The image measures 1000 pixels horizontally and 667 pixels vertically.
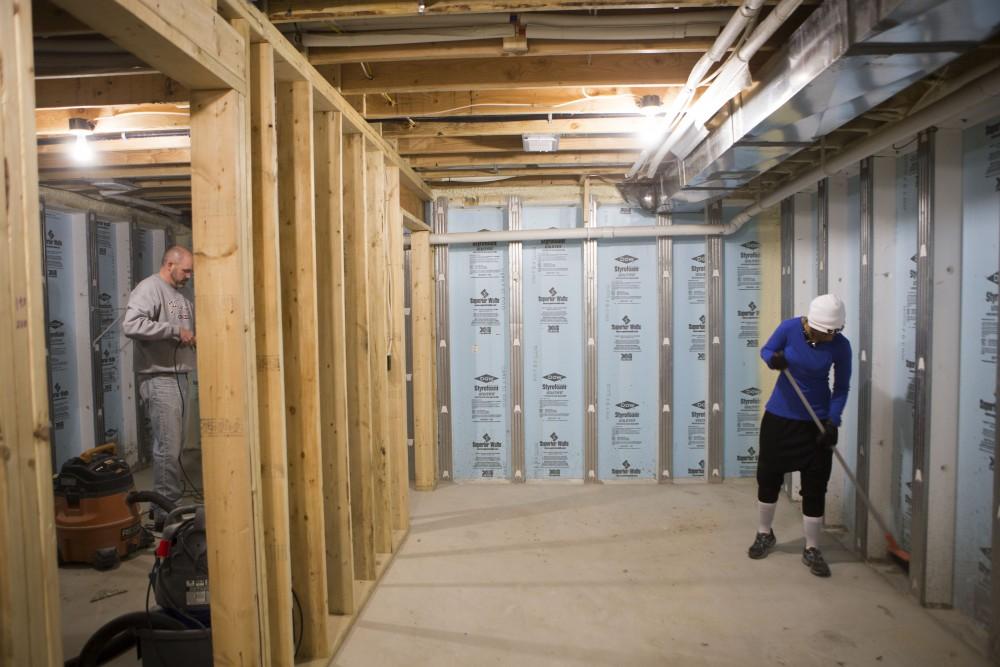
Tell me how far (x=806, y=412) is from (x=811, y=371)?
223 millimetres

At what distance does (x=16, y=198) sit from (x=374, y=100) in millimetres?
2221

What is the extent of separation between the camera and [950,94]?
2090 mm

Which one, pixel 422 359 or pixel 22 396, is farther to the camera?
pixel 422 359

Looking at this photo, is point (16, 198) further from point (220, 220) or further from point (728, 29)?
point (728, 29)

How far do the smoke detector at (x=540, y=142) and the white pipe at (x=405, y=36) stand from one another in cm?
108

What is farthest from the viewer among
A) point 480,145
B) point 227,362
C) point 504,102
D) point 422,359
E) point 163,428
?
point 422,359

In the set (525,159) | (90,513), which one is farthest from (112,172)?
(525,159)

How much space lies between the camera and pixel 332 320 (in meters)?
2.35

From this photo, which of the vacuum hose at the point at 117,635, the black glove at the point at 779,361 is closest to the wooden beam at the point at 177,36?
the vacuum hose at the point at 117,635

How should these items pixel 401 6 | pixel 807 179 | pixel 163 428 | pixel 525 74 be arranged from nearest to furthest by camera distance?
pixel 401 6 < pixel 525 74 < pixel 807 179 < pixel 163 428

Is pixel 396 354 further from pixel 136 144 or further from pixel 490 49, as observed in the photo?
pixel 136 144

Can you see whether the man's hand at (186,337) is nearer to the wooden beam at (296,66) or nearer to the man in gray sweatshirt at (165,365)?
the man in gray sweatshirt at (165,365)

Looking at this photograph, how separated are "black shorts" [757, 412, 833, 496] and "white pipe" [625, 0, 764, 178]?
1672 millimetres

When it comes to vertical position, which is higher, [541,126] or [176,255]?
[541,126]
